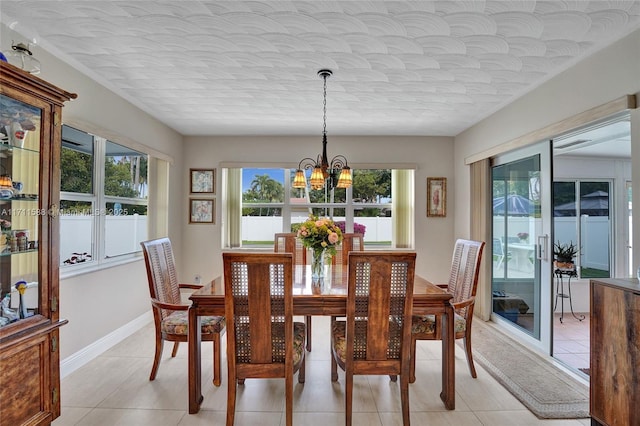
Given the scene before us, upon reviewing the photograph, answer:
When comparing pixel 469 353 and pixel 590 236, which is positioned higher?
pixel 590 236

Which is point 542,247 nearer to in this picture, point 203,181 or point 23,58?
point 23,58

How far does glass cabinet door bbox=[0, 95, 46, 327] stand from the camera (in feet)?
5.74

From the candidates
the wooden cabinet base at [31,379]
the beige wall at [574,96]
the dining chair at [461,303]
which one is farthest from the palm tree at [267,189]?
the wooden cabinet base at [31,379]

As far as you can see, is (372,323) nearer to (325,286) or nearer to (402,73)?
(325,286)

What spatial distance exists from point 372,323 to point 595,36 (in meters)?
2.37

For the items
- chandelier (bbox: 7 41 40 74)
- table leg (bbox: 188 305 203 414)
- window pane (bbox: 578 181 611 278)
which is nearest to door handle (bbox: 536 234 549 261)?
window pane (bbox: 578 181 611 278)

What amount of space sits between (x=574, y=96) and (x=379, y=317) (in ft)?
7.65

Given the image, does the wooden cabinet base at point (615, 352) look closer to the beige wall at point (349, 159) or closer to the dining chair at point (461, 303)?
the dining chair at point (461, 303)

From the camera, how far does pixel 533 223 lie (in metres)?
3.38

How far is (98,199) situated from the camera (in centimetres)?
321

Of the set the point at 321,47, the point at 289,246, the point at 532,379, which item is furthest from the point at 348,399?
the point at 321,47

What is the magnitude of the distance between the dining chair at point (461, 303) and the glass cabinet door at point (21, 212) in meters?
2.39

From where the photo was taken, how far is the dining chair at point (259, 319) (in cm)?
191

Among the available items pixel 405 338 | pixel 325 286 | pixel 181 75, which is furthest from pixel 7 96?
pixel 405 338
